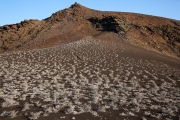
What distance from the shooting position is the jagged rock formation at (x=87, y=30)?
36438 millimetres

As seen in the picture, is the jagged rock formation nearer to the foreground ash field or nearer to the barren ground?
the barren ground

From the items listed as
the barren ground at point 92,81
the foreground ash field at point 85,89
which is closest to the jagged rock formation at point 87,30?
the barren ground at point 92,81

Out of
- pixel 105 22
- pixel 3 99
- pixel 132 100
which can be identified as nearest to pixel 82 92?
pixel 132 100

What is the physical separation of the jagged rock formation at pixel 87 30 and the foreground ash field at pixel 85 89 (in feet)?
45.0

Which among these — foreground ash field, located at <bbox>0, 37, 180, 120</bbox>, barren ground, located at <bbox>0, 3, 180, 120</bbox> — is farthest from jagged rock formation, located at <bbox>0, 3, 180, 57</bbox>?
foreground ash field, located at <bbox>0, 37, 180, 120</bbox>

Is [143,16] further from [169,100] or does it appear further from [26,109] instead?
[26,109]

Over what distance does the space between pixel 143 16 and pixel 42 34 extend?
21.5 meters

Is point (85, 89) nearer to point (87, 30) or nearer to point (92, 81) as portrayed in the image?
point (92, 81)

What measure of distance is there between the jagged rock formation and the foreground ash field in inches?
540

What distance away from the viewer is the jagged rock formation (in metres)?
36.4

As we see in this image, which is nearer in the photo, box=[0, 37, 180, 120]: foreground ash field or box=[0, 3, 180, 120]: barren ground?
box=[0, 37, 180, 120]: foreground ash field

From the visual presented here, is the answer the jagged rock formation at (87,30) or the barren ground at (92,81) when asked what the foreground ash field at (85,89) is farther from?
the jagged rock formation at (87,30)

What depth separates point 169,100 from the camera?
10328 mm

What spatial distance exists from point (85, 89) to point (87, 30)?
1099 inches
